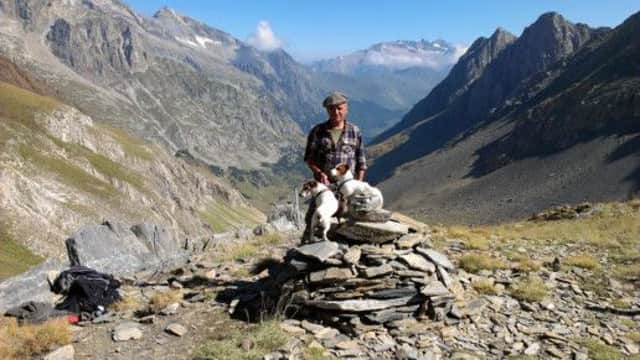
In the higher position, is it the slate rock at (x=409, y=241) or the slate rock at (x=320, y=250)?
the slate rock at (x=409, y=241)

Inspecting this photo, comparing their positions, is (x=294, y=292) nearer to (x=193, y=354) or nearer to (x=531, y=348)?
(x=193, y=354)

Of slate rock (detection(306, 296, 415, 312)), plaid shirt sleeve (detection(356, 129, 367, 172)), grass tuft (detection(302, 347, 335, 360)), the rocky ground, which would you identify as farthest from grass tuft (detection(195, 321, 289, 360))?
plaid shirt sleeve (detection(356, 129, 367, 172))

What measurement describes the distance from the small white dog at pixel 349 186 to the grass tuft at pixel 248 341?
3646 mm

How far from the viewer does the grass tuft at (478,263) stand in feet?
55.5

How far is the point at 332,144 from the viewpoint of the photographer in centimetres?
1358

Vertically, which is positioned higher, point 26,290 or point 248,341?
point 26,290

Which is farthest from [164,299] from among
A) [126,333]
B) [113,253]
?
[113,253]

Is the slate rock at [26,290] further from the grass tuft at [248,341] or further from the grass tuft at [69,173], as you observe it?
the grass tuft at [69,173]

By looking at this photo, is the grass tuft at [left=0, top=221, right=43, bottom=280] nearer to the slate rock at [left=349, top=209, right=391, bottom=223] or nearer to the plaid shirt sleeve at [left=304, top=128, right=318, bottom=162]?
the plaid shirt sleeve at [left=304, top=128, right=318, bottom=162]

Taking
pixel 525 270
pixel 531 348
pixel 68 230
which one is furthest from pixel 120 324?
pixel 68 230

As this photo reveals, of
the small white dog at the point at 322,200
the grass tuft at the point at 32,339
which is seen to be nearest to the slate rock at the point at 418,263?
the small white dog at the point at 322,200

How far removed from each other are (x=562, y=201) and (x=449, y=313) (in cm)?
12920

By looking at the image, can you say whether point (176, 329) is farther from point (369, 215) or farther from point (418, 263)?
point (418, 263)

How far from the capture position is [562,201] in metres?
130
